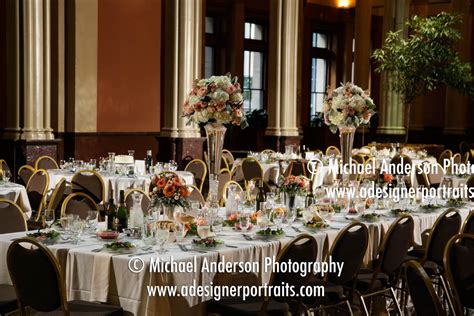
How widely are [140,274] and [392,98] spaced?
13119 mm

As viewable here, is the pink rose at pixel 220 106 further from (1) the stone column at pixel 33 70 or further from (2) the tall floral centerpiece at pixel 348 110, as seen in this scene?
(1) the stone column at pixel 33 70

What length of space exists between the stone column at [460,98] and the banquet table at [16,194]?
12.6 metres

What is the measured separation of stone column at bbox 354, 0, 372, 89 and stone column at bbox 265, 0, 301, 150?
3663 millimetres

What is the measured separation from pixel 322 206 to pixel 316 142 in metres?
14.4

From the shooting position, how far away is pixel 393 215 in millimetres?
5949

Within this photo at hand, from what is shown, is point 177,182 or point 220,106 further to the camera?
point 220,106

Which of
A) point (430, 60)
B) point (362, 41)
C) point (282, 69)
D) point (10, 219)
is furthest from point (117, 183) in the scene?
point (362, 41)

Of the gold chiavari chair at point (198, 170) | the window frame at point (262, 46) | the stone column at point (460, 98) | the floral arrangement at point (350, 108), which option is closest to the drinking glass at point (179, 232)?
the floral arrangement at point (350, 108)

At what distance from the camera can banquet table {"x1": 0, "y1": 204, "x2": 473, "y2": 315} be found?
158 inches

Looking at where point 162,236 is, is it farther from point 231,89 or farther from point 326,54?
point 326,54

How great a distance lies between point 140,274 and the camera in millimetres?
4008

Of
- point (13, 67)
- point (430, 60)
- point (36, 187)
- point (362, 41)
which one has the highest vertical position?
point (362, 41)

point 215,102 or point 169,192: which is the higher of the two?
point 215,102

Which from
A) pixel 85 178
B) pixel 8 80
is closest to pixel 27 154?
pixel 8 80
